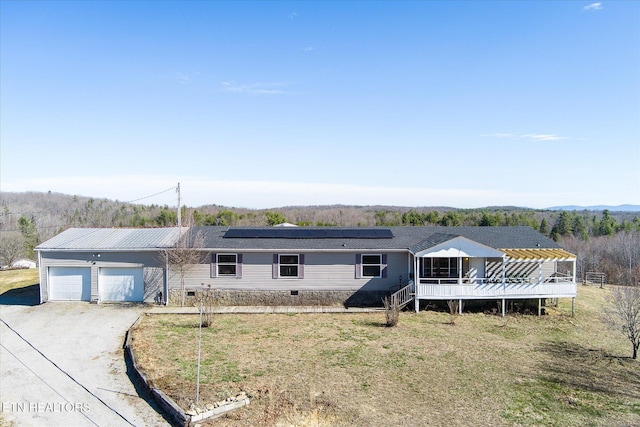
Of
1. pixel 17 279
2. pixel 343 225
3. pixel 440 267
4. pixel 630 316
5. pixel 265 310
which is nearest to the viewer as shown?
pixel 630 316

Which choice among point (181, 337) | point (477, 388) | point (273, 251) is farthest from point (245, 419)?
point (273, 251)

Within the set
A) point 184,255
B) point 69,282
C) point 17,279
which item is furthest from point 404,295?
point 17,279

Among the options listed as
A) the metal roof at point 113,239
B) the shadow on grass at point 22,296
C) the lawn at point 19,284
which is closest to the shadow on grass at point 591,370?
the metal roof at point 113,239

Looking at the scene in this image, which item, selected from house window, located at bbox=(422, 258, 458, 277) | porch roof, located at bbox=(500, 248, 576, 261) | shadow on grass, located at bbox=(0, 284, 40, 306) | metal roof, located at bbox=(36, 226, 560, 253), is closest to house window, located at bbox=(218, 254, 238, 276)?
metal roof, located at bbox=(36, 226, 560, 253)

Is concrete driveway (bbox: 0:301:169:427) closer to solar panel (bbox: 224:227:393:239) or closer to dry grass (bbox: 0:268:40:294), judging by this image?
solar panel (bbox: 224:227:393:239)

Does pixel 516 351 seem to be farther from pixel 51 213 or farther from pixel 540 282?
pixel 51 213

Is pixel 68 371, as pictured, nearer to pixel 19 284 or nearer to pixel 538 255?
pixel 19 284
